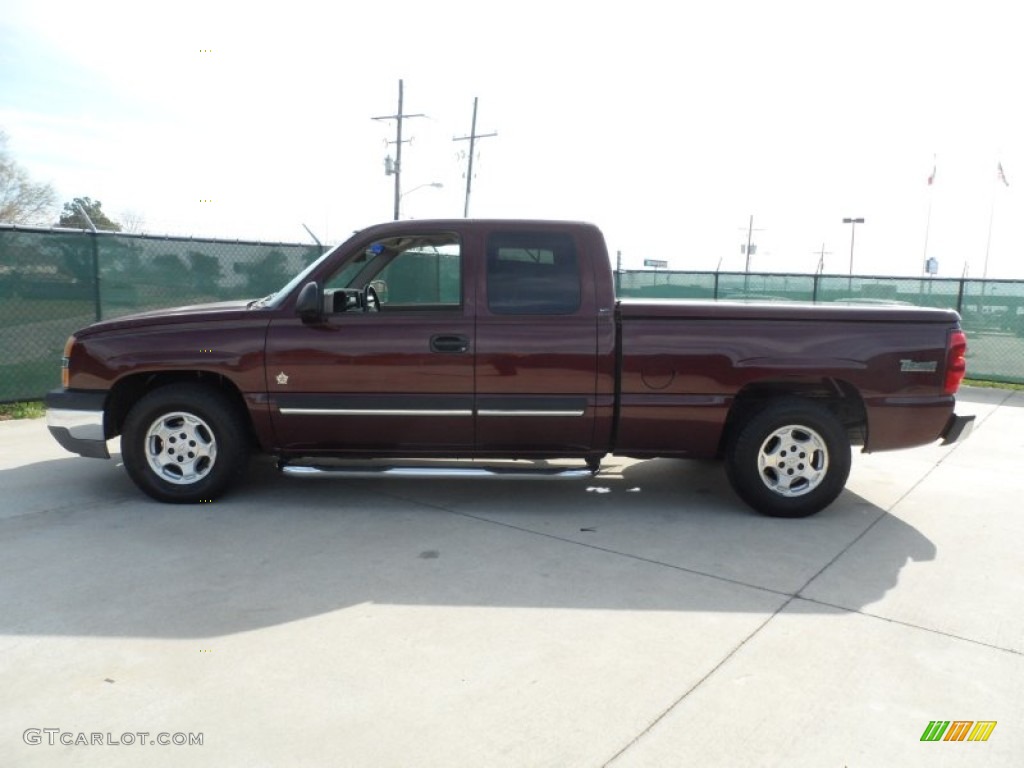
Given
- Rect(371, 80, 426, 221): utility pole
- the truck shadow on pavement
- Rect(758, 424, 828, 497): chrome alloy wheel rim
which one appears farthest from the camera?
Rect(371, 80, 426, 221): utility pole

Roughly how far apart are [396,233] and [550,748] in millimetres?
3490

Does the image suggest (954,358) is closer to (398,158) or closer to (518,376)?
(518,376)

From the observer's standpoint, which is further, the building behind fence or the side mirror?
the building behind fence

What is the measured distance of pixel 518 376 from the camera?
4.92 meters

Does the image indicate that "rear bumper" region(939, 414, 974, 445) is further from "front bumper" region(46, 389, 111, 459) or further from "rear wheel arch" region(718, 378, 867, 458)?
"front bumper" region(46, 389, 111, 459)

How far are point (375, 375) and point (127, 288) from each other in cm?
550

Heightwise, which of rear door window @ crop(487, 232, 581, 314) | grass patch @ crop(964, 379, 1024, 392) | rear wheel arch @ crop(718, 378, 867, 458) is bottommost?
grass patch @ crop(964, 379, 1024, 392)

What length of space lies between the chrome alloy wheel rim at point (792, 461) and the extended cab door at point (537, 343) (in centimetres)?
113

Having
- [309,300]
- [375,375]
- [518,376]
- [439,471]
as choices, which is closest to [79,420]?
[309,300]

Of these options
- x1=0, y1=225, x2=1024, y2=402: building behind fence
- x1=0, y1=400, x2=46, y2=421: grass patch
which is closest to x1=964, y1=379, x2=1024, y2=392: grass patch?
x1=0, y1=225, x2=1024, y2=402: building behind fence

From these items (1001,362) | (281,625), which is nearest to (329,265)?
(281,625)

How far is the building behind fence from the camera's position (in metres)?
8.15

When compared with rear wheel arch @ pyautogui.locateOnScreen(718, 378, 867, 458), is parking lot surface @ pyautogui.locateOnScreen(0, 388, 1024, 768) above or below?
below

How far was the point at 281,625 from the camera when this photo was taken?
11.1 feet
